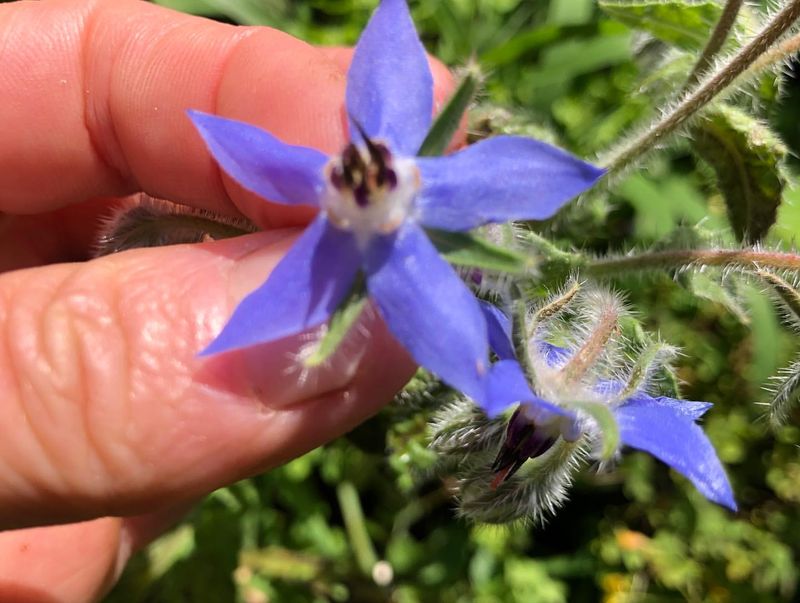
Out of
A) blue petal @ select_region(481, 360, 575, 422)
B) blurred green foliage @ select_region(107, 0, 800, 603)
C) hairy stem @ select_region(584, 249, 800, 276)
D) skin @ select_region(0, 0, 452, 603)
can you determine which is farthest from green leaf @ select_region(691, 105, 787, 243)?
blue petal @ select_region(481, 360, 575, 422)

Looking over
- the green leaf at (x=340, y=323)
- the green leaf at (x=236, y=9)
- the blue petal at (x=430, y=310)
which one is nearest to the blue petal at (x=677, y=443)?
the blue petal at (x=430, y=310)

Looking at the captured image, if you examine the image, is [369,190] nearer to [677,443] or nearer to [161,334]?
[161,334]

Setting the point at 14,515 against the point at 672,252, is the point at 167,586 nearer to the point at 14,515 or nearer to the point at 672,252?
the point at 14,515

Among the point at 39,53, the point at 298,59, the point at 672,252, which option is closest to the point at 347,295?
the point at 298,59

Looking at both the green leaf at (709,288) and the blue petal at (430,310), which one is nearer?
the blue petal at (430,310)

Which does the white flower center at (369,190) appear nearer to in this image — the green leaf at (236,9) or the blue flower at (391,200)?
the blue flower at (391,200)

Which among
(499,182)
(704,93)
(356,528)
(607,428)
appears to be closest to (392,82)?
(499,182)

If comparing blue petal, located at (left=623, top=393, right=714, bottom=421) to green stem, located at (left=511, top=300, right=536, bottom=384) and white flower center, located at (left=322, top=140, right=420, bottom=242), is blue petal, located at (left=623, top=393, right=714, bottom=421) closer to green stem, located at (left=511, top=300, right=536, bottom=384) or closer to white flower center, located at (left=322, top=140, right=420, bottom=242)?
green stem, located at (left=511, top=300, right=536, bottom=384)
